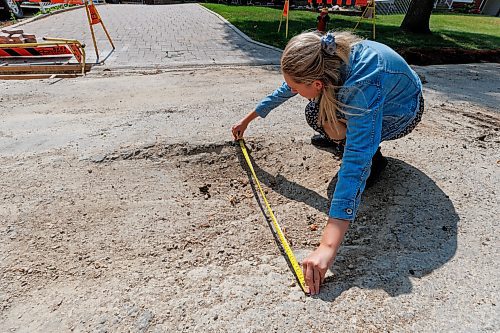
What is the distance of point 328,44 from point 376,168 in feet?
4.48

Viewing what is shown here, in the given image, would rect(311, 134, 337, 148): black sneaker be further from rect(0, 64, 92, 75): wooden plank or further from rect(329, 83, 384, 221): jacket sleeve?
rect(0, 64, 92, 75): wooden plank

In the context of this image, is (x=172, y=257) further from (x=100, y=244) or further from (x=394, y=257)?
(x=394, y=257)

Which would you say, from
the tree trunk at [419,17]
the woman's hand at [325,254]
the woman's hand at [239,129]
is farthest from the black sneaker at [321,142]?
the tree trunk at [419,17]

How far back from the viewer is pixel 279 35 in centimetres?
883

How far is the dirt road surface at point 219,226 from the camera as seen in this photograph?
177cm

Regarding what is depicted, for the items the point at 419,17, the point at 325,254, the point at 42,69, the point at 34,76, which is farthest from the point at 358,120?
the point at 419,17

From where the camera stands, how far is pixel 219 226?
241 cm

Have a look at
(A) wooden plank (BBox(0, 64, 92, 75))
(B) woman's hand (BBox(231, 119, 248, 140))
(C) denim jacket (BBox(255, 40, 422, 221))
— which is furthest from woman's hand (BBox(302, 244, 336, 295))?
(A) wooden plank (BBox(0, 64, 92, 75))

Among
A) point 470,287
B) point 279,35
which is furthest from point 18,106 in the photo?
point 279,35

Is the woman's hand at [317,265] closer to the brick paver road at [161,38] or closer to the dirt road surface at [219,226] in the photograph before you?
the dirt road surface at [219,226]

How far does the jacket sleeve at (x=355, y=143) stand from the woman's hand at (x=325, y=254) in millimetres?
51

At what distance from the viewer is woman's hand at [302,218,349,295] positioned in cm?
171

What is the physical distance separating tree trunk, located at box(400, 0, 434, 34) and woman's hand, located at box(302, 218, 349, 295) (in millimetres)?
10239

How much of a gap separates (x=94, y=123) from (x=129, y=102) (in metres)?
0.72
